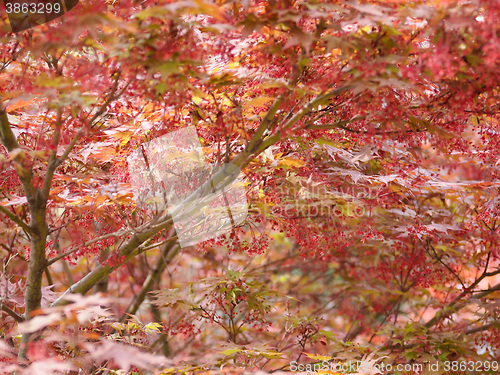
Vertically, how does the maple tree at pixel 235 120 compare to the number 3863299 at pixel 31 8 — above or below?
below

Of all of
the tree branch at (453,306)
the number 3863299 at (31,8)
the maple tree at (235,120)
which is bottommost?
the tree branch at (453,306)

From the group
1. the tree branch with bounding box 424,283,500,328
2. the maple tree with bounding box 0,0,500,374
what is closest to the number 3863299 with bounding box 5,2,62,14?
the maple tree with bounding box 0,0,500,374

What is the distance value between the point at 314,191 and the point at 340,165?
0.34m

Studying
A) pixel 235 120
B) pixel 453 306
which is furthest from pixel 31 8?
pixel 453 306

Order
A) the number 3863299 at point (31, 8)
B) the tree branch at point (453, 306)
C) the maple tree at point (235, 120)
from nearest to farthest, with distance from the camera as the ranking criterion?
the maple tree at point (235, 120) < the number 3863299 at point (31, 8) < the tree branch at point (453, 306)

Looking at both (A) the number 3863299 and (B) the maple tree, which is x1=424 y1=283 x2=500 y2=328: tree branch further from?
(A) the number 3863299

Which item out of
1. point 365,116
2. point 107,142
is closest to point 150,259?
point 107,142

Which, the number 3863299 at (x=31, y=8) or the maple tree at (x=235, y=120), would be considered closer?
the maple tree at (x=235, y=120)

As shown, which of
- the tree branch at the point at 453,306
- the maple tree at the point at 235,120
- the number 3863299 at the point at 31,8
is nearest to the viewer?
the maple tree at the point at 235,120

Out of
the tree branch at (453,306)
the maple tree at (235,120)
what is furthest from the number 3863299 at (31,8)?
the tree branch at (453,306)

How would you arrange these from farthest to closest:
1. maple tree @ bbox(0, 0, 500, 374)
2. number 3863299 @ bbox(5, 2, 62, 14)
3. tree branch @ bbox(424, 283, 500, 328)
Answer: tree branch @ bbox(424, 283, 500, 328) → number 3863299 @ bbox(5, 2, 62, 14) → maple tree @ bbox(0, 0, 500, 374)

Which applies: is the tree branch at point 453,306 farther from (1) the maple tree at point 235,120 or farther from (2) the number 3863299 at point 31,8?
(2) the number 3863299 at point 31,8

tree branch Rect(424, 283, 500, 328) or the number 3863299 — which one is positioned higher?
the number 3863299

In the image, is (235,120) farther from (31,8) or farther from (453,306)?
(453,306)
